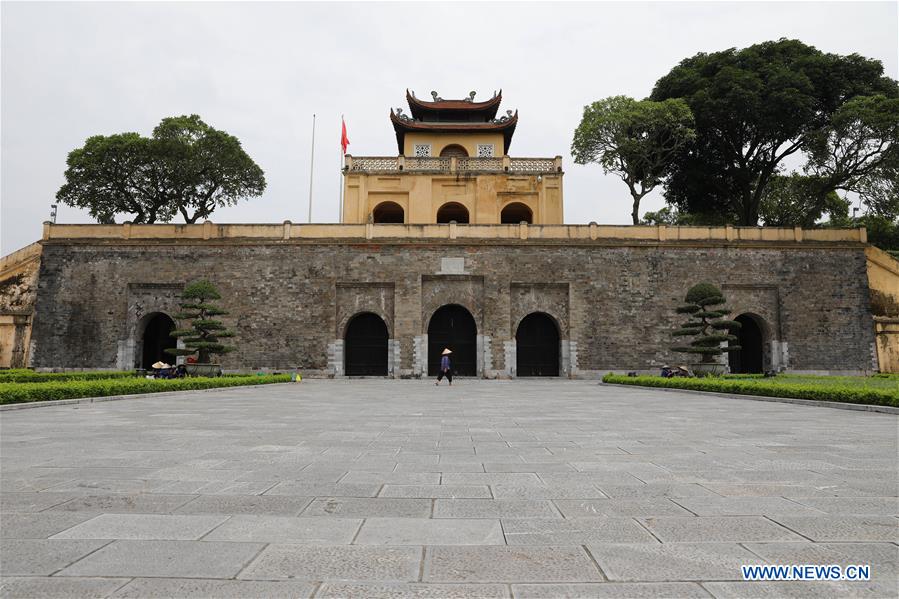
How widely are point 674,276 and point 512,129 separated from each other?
14.2 meters

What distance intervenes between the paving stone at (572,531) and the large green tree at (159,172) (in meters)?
35.1

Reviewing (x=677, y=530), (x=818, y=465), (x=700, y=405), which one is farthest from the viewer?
(x=700, y=405)

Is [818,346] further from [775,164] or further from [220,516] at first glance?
[220,516]

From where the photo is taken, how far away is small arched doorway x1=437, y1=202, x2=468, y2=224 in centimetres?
2992

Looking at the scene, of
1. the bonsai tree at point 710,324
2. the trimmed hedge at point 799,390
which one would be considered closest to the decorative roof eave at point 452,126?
the bonsai tree at point 710,324

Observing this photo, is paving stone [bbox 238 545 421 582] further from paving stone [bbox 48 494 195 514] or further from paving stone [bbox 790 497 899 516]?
paving stone [bbox 790 497 899 516]

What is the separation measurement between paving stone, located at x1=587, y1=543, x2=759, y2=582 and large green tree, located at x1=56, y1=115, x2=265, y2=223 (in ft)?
117

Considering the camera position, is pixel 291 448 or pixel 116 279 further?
pixel 116 279

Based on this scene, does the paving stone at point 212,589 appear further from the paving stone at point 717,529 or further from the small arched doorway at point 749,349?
the small arched doorway at point 749,349

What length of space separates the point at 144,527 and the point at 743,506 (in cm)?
370

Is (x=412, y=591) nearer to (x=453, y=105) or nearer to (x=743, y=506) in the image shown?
(x=743, y=506)

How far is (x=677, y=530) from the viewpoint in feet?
9.67

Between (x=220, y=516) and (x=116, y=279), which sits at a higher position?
(x=116, y=279)

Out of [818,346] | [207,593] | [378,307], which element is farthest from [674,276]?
[207,593]
